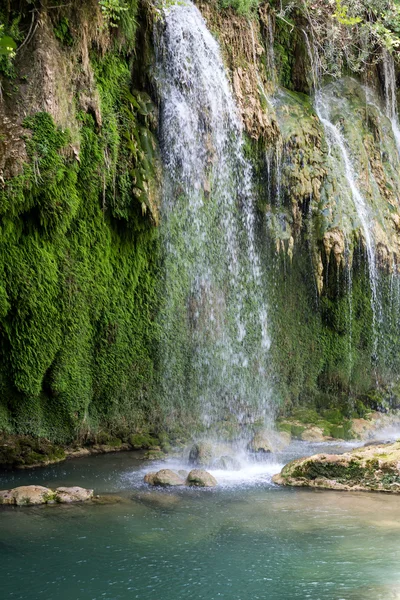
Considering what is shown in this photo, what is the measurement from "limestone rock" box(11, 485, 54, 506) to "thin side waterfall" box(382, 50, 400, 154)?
12391 millimetres

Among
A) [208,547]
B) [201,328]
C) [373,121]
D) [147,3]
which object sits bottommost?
[208,547]

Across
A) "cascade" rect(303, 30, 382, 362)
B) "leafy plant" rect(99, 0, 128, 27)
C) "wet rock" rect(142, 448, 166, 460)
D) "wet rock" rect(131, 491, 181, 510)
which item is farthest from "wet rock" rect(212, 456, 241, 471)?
"leafy plant" rect(99, 0, 128, 27)

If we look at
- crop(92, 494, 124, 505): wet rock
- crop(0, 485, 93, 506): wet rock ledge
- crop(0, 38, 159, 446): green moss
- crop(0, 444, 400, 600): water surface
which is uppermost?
crop(0, 38, 159, 446): green moss

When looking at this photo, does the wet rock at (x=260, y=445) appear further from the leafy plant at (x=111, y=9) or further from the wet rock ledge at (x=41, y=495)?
the leafy plant at (x=111, y=9)

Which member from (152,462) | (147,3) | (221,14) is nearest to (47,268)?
(152,462)

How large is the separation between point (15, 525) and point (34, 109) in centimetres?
557

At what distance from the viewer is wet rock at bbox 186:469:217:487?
9812mm

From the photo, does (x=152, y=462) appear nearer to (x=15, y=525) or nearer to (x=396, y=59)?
(x=15, y=525)

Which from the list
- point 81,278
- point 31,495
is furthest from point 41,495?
point 81,278

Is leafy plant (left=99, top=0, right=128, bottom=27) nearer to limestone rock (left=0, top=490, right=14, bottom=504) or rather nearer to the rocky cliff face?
the rocky cliff face

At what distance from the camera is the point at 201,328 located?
13562mm

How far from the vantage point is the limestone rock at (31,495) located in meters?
8.86

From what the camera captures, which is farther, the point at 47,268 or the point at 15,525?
the point at 47,268

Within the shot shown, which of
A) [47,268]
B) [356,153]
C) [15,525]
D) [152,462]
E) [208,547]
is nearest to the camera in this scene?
[208,547]
